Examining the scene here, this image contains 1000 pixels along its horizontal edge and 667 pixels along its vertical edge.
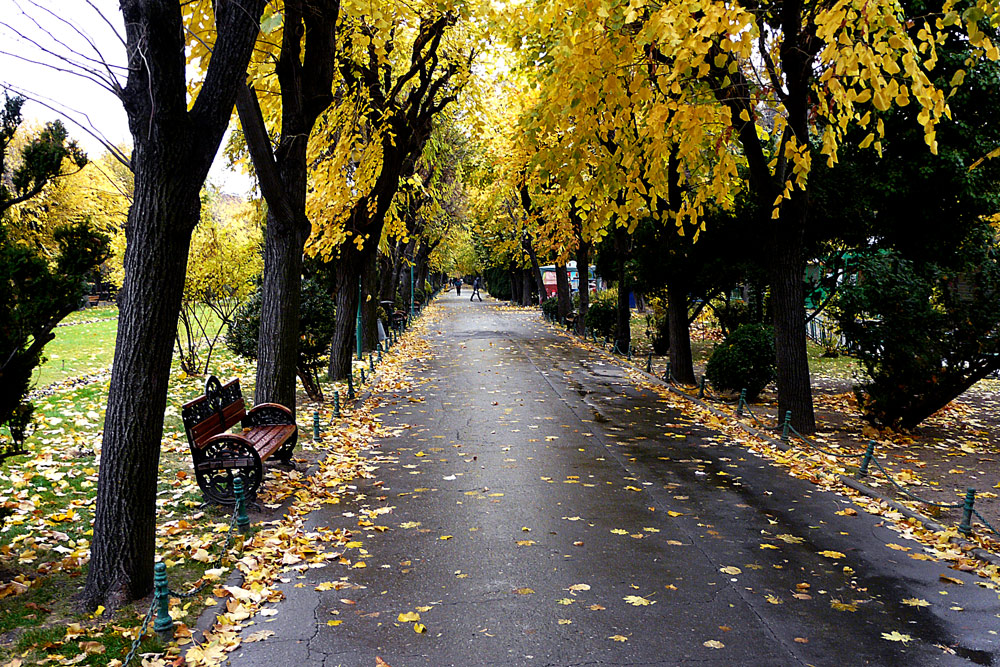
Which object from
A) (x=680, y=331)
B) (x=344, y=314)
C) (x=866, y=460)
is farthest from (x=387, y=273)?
(x=866, y=460)

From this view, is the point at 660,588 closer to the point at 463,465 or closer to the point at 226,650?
the point at 226,650

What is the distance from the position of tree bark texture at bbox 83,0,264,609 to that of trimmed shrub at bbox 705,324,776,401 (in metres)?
11.2

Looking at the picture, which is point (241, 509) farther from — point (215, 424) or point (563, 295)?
point (563, 295)

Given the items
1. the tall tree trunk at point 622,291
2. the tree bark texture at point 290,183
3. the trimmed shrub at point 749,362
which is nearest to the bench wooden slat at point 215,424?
the tree bark texture at point 290,183

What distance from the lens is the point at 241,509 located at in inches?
269

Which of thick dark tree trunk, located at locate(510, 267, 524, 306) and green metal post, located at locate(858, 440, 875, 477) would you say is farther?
thick dark tree trunk, located at locate(510, 267, 524, 306)

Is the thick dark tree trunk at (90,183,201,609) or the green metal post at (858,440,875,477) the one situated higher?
the thick dark tree trunk at (90,183,201,609)

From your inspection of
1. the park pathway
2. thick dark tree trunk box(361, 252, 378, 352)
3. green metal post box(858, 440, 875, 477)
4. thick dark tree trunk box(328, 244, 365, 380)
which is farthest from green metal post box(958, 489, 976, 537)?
thick dark tree trunk box(361, 252, 378, 352)

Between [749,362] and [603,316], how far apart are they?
45.6 feet

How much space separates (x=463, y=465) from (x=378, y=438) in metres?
2.25

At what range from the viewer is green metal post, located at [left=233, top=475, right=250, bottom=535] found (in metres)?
6.77

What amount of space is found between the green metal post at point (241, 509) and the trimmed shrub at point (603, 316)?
21.7m

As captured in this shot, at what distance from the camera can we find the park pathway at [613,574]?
4.79 metres

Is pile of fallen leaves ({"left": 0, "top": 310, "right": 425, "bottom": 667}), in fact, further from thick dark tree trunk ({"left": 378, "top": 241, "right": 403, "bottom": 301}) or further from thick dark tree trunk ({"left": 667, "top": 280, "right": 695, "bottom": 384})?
thick dark tree trunk ({"left": 378, "top": 241, "right": 403, "bottom": 301})
